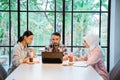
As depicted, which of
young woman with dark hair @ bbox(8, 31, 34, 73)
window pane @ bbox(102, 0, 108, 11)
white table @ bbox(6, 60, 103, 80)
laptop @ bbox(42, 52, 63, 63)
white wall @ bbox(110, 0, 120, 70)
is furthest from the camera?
window pane @ bbox(102, 0, 108, 11)

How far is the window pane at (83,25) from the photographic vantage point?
6.32 m

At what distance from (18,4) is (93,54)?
2.77 meters

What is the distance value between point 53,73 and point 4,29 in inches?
131

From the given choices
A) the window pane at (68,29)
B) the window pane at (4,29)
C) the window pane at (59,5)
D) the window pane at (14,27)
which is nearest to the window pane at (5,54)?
the window pane at (4,29)

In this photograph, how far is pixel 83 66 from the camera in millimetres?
3912

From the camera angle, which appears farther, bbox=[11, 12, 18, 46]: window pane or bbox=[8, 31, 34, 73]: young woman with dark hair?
bbox=[11, 12, 18, 46]: window pane

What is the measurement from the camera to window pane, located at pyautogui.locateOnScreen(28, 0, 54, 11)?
6309 millimetres

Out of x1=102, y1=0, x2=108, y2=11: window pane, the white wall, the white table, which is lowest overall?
the white table

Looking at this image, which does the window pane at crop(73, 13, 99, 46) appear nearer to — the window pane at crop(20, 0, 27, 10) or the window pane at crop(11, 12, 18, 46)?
the window pane at crop(20, 0, 27, 10)

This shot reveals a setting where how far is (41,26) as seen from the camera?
637 cm

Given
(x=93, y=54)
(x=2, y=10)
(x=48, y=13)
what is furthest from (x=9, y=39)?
(x=93, y=54)

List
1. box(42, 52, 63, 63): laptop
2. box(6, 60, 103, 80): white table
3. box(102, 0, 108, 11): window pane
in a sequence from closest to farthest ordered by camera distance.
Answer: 1. box(6, 60, 103, 80): white table
2. box(42, 52, 63, 63): laptop
3. box(102, 0, 108, 11): window pane

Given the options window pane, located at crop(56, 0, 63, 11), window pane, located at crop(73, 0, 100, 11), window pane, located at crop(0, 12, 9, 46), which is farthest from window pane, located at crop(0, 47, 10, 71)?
window pane, located at crop(73, 0, 100, 11)

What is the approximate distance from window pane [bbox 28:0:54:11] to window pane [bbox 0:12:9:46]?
25.3 inches
